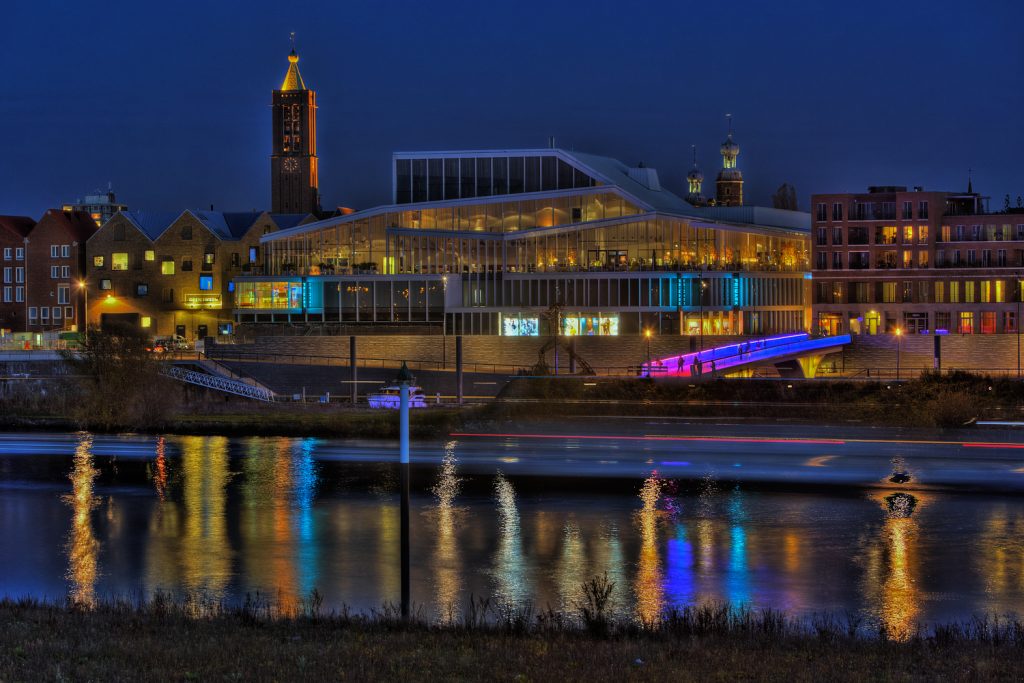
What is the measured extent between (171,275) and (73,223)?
15685 mm

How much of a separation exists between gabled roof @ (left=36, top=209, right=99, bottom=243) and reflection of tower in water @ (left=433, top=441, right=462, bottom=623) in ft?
281

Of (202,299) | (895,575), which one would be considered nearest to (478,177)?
(202,299)

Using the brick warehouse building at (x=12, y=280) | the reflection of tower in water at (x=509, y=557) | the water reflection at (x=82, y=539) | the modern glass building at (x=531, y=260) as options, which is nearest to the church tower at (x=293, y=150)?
the brick warehouse building at (x=12, y=280)

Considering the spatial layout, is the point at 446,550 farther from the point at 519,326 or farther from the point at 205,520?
the point at 519,326

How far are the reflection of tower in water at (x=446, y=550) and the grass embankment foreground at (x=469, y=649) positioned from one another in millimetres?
2329

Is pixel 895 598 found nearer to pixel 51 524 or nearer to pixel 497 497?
pixel 497 497

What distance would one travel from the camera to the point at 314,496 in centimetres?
3847

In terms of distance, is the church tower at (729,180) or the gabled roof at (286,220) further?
the church tower at (729,180)

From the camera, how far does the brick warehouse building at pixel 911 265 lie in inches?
4060

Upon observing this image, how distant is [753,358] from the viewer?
8162 centimetres

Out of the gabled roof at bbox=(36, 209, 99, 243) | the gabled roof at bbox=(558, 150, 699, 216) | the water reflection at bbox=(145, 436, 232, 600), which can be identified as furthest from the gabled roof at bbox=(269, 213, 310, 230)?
the water reflection at bbox=(145, 436, 232, 600)

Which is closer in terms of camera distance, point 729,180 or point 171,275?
point 171,275

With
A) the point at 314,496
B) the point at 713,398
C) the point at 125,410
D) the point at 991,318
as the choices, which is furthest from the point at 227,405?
the point at 991,318

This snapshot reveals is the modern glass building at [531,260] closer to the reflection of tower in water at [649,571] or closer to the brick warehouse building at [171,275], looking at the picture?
the brick warehouse building at [171,275]
